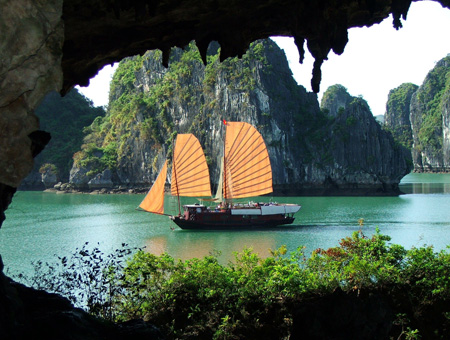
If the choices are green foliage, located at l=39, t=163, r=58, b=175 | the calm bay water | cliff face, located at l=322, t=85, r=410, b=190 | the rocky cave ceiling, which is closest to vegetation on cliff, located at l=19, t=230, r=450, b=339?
the rocky cave ceiling

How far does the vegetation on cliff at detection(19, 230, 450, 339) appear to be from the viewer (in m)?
3.50

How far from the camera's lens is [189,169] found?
63.5ft

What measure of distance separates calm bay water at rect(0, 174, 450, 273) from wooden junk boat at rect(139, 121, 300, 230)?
2.13 ft

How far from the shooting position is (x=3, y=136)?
6.69ft

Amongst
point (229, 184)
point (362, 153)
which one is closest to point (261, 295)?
point (229, 184)

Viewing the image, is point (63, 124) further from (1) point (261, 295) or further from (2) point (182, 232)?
(1) point (261, 295)

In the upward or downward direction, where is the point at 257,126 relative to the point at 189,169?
upward

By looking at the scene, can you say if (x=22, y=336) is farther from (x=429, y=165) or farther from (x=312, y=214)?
(x=429, y=165)

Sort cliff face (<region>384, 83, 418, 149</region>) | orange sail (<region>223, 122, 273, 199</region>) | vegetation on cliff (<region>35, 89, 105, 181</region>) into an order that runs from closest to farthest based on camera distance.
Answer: orange sail (<region>223, 122, 273, 199</region>) → vegetation on cliff (<region>35, 89, 105, 181</region>) → cliff face (<region>384, 83, 418, 149</region>)

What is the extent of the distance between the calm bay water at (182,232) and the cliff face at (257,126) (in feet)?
40.2

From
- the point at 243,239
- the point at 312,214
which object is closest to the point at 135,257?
the point at 243,239

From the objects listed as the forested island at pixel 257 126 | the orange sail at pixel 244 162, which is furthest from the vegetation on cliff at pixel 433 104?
the orange sail at pixel 244 162

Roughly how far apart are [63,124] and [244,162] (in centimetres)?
3237

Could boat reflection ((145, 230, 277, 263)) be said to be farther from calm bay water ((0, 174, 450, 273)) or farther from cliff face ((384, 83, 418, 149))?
cliff face ((384, 83, 418, 149))
